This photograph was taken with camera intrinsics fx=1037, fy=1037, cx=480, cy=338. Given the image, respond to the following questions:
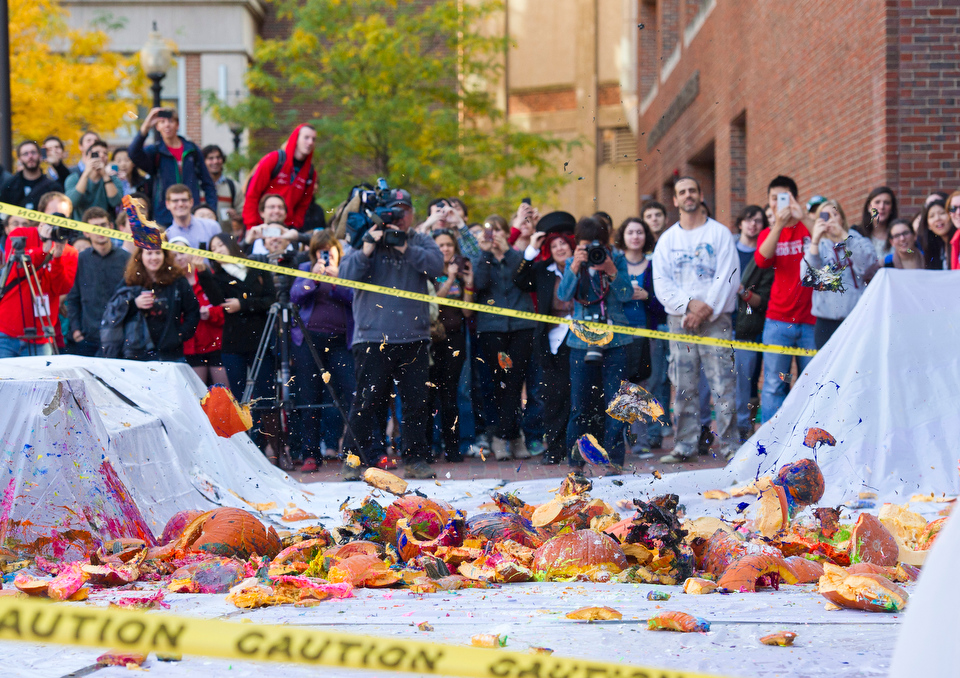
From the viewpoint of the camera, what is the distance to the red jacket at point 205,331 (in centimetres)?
816

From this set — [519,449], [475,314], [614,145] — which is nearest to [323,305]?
[475,314]

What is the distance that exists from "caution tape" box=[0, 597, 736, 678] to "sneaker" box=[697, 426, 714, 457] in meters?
6.08

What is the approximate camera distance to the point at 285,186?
9695 mm

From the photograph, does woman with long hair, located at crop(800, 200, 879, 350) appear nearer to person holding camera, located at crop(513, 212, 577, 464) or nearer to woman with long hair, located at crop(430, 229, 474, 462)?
person holding camera, located at crop(513, 212, 577, 464)

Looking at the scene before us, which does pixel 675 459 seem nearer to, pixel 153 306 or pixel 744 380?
pixel 744 380

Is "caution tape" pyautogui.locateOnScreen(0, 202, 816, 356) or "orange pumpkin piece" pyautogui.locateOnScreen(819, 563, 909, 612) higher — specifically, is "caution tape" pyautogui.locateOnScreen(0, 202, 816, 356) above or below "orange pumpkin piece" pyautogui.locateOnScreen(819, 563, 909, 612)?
above

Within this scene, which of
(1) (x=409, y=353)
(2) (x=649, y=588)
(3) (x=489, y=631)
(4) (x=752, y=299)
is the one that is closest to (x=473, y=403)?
(1) (x=409, y=353)

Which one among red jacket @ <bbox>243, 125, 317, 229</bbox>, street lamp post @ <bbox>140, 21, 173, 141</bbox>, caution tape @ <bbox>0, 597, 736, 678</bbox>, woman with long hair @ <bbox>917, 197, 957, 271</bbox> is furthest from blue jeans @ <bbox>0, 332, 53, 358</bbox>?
street lamp post @ <bbox>140, 21, 173, 141</bbox>

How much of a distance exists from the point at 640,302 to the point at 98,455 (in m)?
4.86

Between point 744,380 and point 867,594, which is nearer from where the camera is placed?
point 867,594

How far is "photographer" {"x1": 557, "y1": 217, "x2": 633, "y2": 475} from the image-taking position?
782cm

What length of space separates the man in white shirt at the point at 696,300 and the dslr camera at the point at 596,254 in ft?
1.71

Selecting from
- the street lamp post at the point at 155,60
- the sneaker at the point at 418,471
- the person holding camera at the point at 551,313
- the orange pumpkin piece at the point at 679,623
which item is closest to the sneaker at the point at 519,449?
the person holding camera at the point at 551,313

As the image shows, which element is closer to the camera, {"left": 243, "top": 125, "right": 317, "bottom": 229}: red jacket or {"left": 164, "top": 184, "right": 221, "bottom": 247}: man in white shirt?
{"left": 164, "top": 184, "right": 221, "bottom": 247}: man in white shirt
